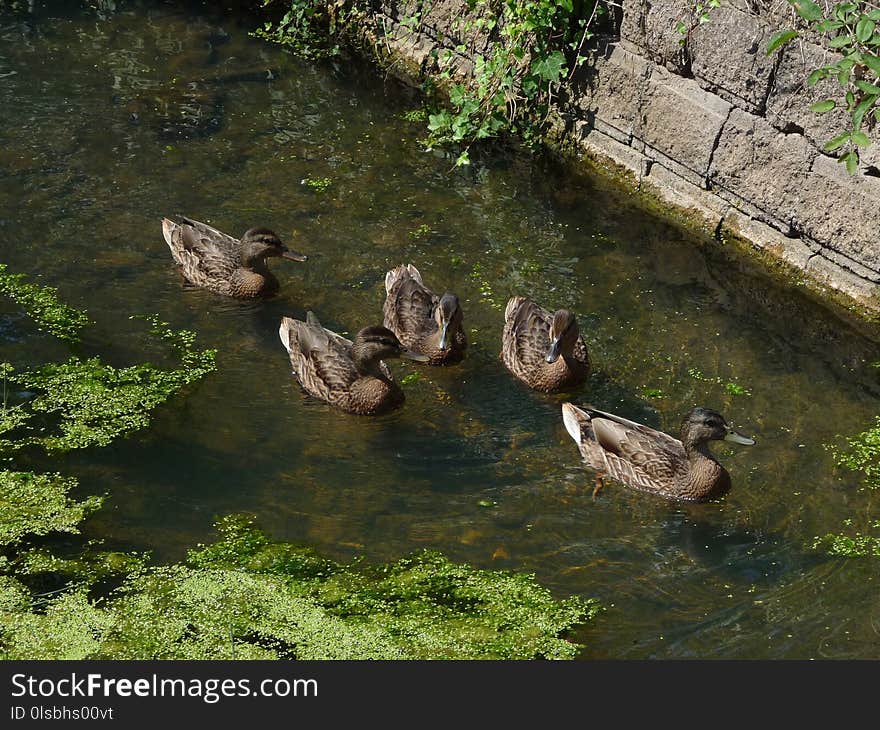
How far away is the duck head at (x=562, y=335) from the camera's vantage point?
8.23 m

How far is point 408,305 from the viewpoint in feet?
29.0

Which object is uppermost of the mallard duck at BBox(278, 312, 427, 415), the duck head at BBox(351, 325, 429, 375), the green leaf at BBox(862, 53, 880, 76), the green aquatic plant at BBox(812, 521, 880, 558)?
the green leaf at BBox(862, 53, 880, 76)

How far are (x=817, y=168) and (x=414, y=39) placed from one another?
16.8 feet

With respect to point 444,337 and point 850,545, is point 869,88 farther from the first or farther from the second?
point 444,337

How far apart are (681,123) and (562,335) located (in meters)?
3.22

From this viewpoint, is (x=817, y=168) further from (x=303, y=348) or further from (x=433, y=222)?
(x=303, y=348)

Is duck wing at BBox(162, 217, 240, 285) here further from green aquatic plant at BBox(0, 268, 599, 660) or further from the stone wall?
the stone wall

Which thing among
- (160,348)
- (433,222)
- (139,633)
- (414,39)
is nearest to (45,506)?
(139,633)

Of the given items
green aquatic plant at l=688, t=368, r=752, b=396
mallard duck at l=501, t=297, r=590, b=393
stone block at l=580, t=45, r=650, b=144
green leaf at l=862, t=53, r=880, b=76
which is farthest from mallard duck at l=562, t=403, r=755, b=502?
stone block at l=580, t=45, r=650, b=144

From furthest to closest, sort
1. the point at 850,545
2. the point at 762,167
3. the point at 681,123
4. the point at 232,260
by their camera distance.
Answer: the point at 681,123 → the point at 762,167 → the point at 232,260 → the point at 850,545

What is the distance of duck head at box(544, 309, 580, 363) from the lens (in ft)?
27.0

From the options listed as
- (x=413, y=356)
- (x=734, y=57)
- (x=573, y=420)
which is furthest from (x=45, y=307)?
(x=734, y=57)

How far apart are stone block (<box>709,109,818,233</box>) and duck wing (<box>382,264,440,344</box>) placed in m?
2.95

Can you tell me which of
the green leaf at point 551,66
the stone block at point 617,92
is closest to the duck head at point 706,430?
the stone block at point 617,92
